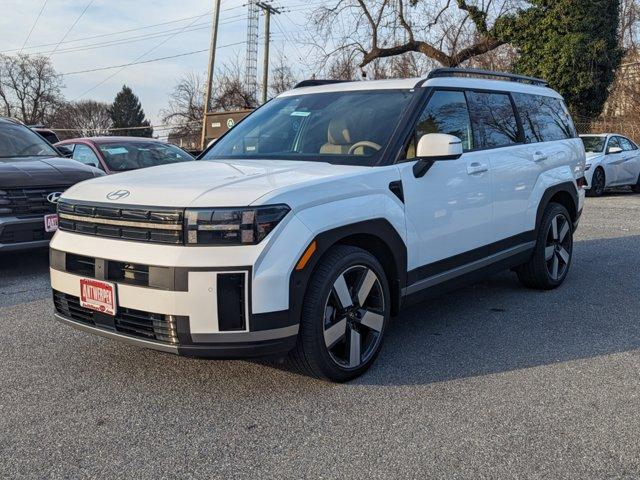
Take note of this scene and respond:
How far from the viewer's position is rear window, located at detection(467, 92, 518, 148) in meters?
4.80

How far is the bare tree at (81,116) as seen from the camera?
227 ft

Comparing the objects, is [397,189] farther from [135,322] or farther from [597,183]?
[597,183]

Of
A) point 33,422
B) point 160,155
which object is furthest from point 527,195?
point 160,155

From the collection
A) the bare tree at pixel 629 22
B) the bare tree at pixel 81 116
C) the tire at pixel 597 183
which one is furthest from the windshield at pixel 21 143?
the bare tree at pixel 81 116

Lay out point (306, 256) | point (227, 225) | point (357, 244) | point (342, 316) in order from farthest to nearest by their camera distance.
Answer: point (357, 244), point (342, 316), point (306, 256), point (227, 225)

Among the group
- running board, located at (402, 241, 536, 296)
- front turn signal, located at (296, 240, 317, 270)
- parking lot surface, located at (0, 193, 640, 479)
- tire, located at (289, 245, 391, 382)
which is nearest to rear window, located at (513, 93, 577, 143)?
running board, located at (402, 241, 536, 296)

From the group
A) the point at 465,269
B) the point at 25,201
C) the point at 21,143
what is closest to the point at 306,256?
the point at 465,269

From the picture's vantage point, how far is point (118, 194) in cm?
341

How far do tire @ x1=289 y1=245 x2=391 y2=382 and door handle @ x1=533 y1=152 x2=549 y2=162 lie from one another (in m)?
2.37

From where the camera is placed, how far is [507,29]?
23.0 m

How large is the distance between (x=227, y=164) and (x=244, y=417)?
5.67 feet

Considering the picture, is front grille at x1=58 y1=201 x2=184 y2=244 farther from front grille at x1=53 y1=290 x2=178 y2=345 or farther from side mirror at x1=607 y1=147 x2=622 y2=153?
side mirror at x1=607 y1=147 x2=622 y2=153

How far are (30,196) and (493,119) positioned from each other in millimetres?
4469

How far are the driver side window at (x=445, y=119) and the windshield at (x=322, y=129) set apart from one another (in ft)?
0.55
